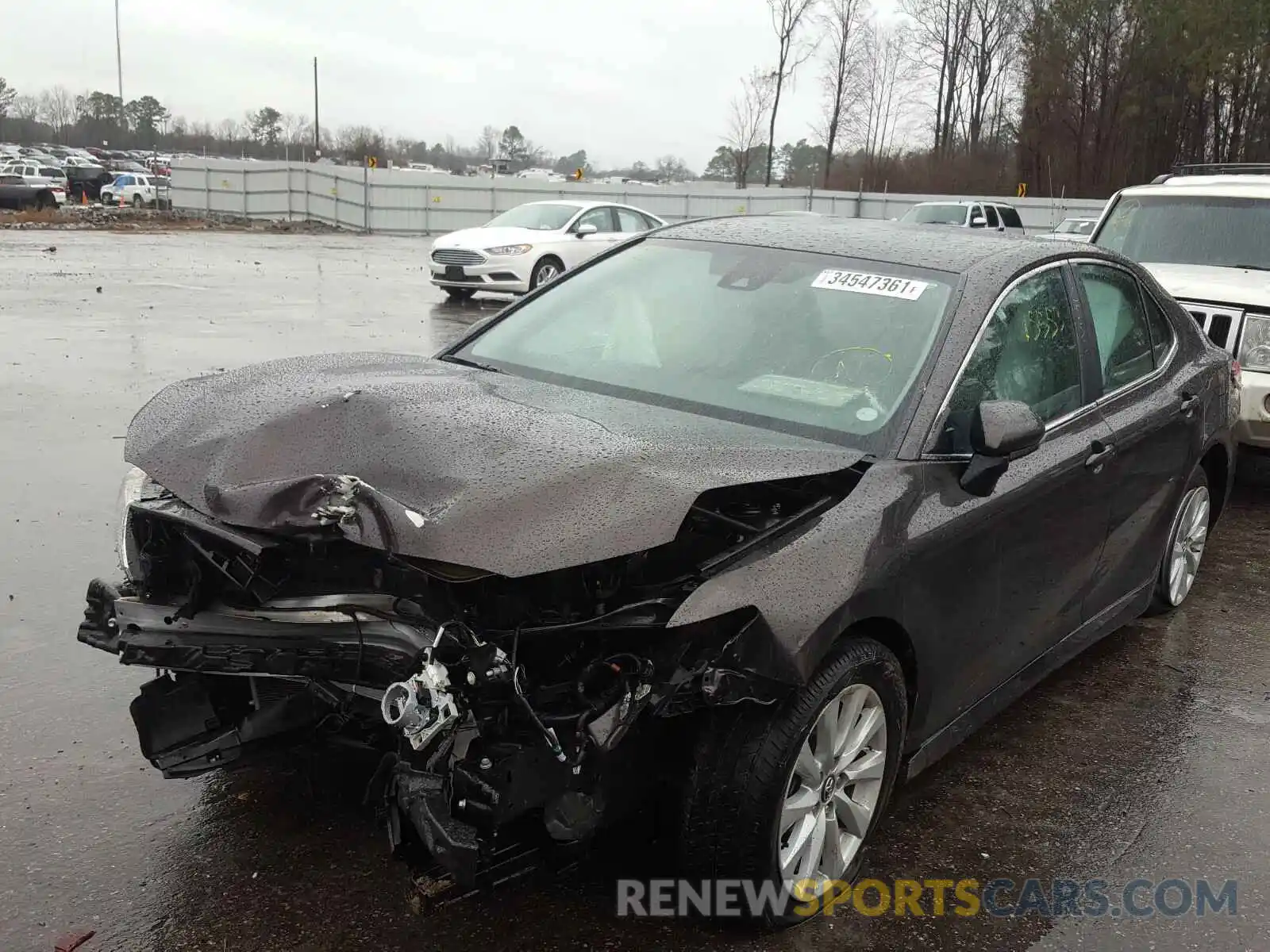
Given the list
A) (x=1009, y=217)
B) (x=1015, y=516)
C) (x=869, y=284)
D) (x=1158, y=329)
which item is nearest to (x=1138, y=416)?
(x=1158, y=329)

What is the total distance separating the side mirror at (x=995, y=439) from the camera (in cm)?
315

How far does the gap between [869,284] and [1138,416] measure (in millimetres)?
1269

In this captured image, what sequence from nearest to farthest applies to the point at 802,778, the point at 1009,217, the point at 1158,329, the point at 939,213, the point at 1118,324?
the point at 802,778, the point at 1118,324, the point at 1158,329, the point at 939,213, the point at 1009,217

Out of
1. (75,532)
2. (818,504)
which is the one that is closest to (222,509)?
(818,504)

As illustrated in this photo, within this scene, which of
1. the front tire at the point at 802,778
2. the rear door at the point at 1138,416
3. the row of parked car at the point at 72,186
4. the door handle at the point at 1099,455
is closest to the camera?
the front tire at the point at 802,778

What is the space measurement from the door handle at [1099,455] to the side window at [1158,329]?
2.98 feet

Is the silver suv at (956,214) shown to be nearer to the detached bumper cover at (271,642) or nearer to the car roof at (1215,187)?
the car roof at (1215,187)

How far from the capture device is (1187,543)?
522 cm

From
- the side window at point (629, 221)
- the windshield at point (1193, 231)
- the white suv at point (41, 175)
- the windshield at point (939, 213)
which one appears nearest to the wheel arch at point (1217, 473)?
the windshield at point (1193, 231)

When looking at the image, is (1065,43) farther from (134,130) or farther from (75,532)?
(134,130)

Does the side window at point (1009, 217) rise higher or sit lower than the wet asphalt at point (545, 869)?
higher

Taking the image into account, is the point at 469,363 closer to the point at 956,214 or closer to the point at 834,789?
the point at 834,789

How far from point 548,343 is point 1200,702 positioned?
291 centimetres

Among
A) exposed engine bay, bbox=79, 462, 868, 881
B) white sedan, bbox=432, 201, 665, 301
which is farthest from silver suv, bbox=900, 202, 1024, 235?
exposed engine bay, bbox=79, 462, 868, 881
